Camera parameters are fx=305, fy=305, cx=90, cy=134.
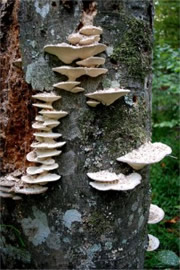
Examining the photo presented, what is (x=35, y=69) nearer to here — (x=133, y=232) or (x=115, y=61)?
(x=115, y=61)

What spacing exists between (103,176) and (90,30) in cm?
76

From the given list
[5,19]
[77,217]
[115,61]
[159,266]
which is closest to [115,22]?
[115,61]

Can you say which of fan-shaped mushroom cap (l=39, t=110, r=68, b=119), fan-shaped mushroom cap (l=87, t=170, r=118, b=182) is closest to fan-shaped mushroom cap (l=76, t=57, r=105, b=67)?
fan-shaped mushroom cap (l=39, t=110, r=68, b=119)

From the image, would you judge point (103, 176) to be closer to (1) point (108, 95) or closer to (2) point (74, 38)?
(1) point (108, 95)

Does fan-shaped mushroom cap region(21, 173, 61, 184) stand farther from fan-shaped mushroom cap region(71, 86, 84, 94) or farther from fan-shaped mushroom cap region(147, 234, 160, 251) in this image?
fan-shaped mushroom cap region(147, 234, 160, 251)

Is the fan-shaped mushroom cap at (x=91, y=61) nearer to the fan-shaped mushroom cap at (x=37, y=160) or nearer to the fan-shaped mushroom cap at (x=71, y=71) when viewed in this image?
the fan-shaped mushroom cap at (x=71, y=71)

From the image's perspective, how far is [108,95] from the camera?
5.14 ft

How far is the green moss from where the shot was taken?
1679 millimetres

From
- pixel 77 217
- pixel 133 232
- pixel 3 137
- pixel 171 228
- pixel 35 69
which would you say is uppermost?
pixel 35 69

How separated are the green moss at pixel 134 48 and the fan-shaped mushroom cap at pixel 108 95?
20 centimetres

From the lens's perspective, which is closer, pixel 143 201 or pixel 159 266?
pixel 143 201

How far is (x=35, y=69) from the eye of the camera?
1.67 metres

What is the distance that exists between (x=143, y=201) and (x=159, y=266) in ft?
5.62

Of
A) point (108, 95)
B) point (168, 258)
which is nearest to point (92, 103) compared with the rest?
point (108, 95)
